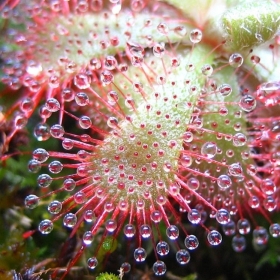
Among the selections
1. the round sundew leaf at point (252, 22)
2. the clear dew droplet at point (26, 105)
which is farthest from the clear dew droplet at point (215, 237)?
the clear dew droplet at point (26, 105)

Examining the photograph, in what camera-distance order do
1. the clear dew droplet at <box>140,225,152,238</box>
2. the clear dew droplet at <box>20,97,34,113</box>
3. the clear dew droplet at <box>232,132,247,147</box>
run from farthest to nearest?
the clear dew droplet at <box>20,97,34,113</box>, the clear dew droplet at <box>232,132,247,147</box>, the clear dew droplet at <box>140,225,152,238</box>

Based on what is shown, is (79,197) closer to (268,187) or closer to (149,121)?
(149,121)

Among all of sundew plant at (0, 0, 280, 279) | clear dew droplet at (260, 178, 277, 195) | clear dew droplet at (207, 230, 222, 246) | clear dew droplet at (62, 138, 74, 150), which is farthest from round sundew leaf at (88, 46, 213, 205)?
clear dew droplet at (260, 178, 277, 195)

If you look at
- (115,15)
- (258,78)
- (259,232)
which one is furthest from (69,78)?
(259,232)

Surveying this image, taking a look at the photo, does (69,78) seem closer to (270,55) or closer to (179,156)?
(179,156)

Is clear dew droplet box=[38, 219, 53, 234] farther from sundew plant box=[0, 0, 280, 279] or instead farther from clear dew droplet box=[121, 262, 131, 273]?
clear dew droplet box=[121, 262, 131, 273]

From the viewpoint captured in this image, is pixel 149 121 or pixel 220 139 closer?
pixel 149 121

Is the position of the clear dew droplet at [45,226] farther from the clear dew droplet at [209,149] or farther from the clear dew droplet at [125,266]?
the clear dew droplet at [209,149]

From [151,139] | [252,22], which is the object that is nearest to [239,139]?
[151,139]

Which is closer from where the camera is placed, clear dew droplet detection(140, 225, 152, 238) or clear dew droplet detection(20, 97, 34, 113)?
clear dew droplet detection(140, 225, 152, 238)
